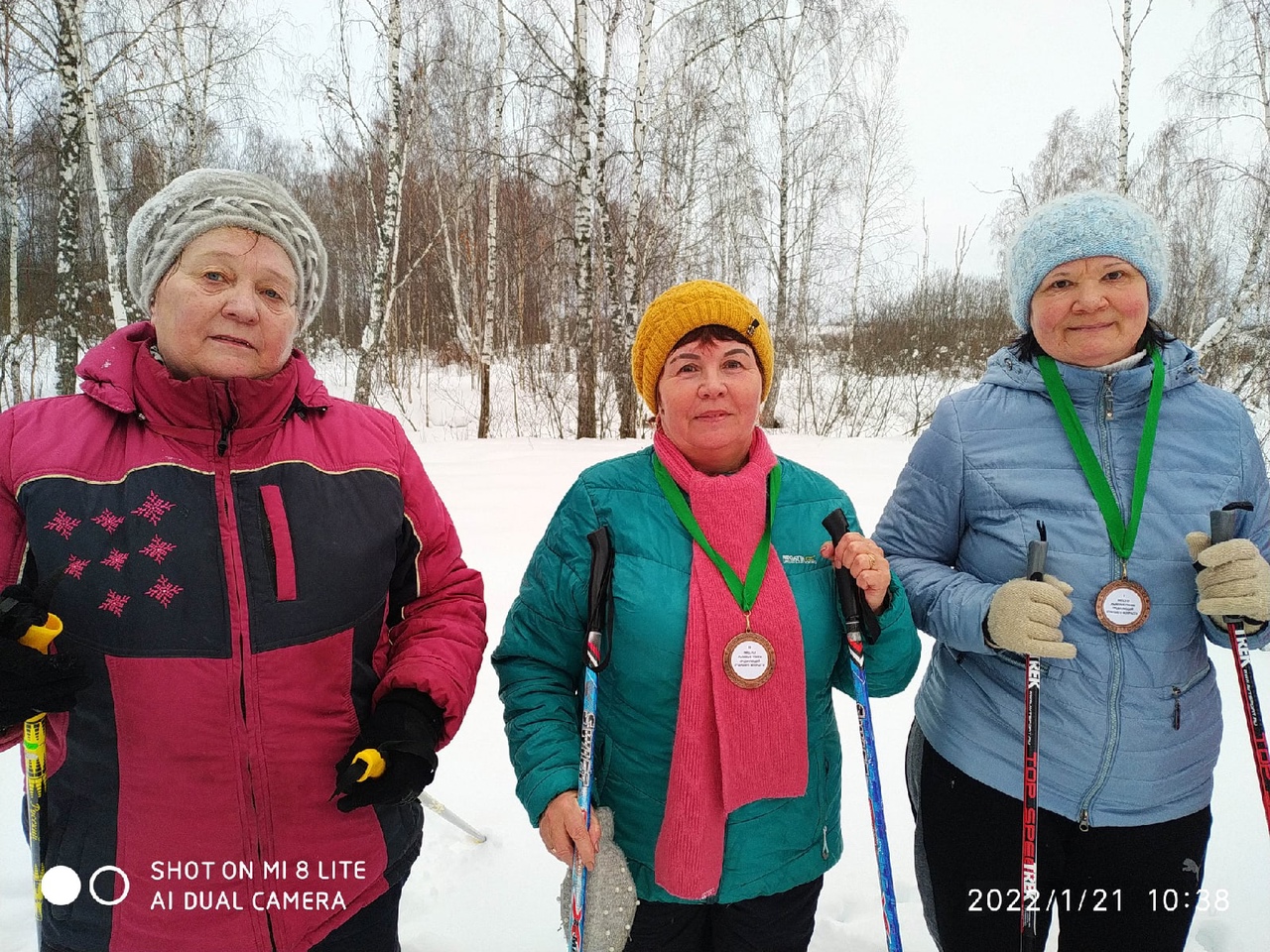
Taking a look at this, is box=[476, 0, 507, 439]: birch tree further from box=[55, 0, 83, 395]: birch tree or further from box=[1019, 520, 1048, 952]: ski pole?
box=[1019, 520, 1048, 952]: ski pole

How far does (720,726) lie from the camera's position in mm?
1395

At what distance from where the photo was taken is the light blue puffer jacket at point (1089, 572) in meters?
1.50

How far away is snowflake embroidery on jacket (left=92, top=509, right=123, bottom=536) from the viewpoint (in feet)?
4.05

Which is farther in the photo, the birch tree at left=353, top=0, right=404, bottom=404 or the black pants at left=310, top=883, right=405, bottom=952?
the birch tree at left=353, top=0, right=404, bottom=404

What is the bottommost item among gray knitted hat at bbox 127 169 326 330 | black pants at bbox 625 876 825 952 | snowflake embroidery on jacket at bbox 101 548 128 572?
black pants at bbox 625 876 825 952

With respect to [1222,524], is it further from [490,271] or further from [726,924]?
[490,271]

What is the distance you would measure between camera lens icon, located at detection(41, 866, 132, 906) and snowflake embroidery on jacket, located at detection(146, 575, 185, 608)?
0.51 m

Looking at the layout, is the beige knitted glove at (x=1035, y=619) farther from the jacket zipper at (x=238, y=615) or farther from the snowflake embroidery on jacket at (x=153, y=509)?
the snowflake embroidery on jacket at (x=153, y=509)

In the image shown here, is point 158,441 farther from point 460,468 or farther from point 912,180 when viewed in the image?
point 912,180

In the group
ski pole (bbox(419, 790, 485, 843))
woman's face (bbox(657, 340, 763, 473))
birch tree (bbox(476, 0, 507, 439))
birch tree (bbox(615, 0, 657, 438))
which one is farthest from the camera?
birch tree (bbox(476, 0, 507, 439))

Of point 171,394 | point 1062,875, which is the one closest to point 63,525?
point 171,394

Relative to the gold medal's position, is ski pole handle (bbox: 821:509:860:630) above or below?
above

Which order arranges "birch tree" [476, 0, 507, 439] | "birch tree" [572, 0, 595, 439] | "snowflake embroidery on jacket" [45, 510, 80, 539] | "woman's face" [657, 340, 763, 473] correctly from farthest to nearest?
"birch tree" [476, 0, 507, 439]
"birch tree" [572, 0, 595, 439]
"woman's face" [657, 340, 763, 473]
"snowflake embroidery on jacket" [45, 510, 80, 539]

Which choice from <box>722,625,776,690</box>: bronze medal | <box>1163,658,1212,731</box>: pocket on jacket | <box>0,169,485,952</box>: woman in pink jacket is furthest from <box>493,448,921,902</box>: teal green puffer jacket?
<box>1163,658,1212,731</box>: pocket on jacket
